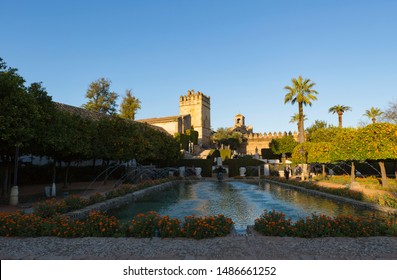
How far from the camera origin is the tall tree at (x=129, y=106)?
173 ft

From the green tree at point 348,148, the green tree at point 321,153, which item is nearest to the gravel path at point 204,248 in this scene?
the green tree at point 348,148

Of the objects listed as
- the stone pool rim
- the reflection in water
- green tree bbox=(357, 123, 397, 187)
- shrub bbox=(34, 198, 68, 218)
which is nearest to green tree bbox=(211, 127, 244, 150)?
the stone pool rim

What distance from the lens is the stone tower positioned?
6531 cm

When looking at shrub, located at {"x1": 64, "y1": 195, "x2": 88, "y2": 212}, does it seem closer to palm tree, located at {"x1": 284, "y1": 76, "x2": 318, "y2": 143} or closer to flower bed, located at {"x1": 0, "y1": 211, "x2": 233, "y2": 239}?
flower bed, located at {"x1": 0, "y1": 211, "x2": 233, "y2": 239}

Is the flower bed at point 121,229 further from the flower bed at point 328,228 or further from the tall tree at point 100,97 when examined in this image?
the tall tree at point 100,97

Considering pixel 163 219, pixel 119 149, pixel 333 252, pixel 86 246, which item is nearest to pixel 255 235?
pixel 333 252

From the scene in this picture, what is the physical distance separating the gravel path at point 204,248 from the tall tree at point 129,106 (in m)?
48.2

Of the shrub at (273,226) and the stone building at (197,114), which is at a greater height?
the stone building at (197,114)

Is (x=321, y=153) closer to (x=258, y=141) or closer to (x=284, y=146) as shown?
(x=284, y=146)

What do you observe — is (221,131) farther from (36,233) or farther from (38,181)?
(36,233)

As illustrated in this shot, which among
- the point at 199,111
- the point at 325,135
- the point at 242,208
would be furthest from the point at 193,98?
the point at 242,208

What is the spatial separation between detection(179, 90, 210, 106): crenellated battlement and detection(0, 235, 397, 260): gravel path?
6220 cm

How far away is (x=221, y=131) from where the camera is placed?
62.3 m

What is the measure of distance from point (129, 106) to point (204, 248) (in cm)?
5049
